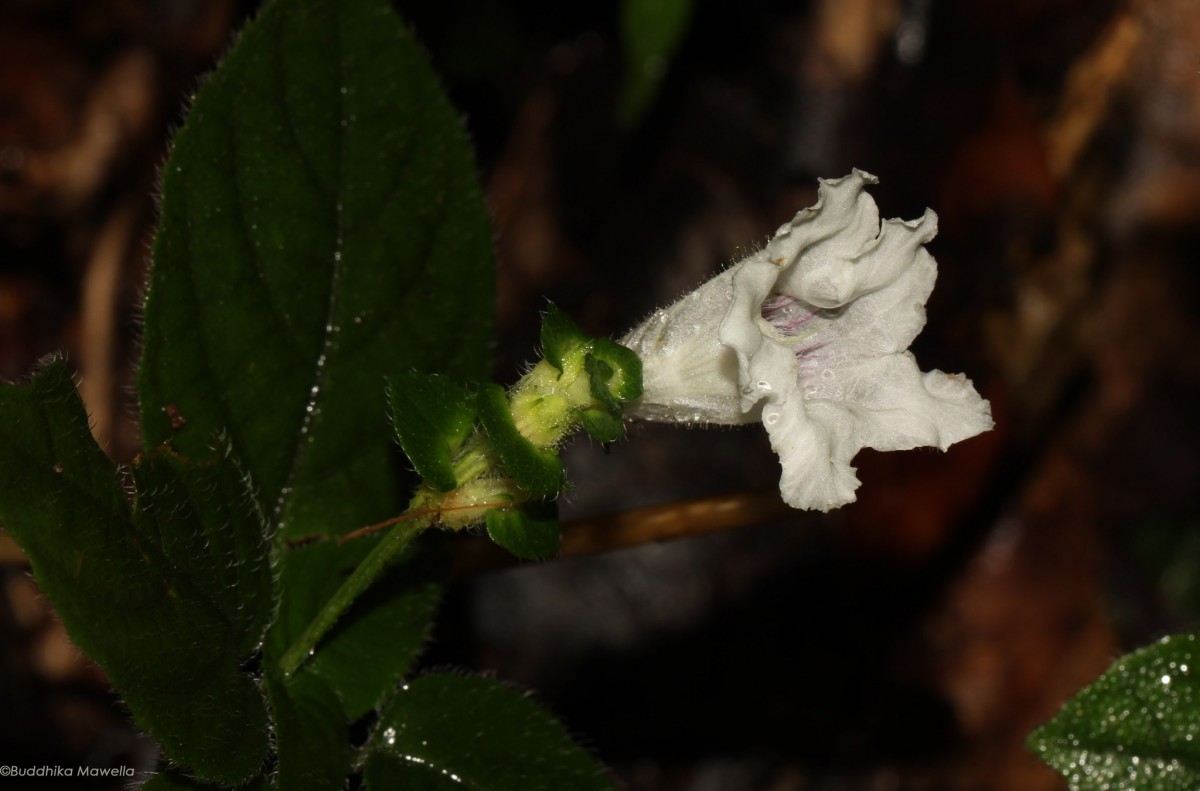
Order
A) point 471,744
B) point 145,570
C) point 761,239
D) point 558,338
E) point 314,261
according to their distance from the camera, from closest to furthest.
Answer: point 145,570 < point 558,338 < point 471,744 < point 314,261 < point 761,239

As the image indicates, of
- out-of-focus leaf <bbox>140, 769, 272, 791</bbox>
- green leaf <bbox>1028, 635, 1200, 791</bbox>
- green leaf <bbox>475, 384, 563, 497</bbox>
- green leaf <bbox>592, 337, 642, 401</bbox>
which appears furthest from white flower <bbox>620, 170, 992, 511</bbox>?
out-of-focus leaf <bbox>140, 769, 272, 791</bbox>

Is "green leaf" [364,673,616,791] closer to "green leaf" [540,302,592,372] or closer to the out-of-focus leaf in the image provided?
the out-of-focus leaf

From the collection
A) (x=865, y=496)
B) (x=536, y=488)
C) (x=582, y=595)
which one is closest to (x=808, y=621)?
(x=865, y=496)

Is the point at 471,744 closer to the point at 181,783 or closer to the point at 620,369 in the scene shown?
the point at 181,783

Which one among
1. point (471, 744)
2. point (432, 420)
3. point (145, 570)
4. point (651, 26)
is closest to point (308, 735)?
point (471, 744)

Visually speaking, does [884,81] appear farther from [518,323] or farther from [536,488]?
[536,488]
